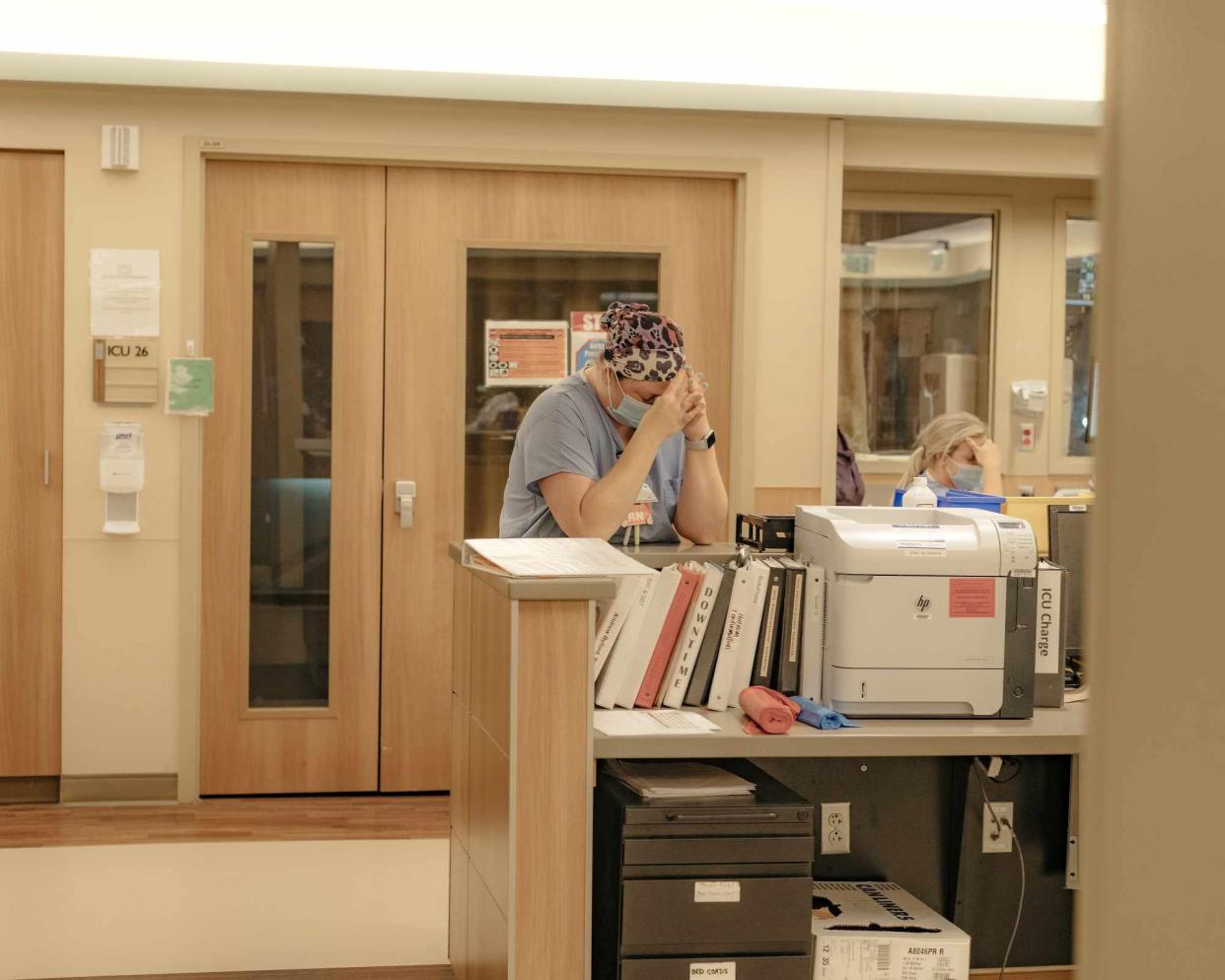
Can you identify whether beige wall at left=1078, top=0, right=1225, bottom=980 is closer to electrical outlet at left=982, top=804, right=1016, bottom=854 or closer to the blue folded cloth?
the blue folded cloth

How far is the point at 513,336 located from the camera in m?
4.68

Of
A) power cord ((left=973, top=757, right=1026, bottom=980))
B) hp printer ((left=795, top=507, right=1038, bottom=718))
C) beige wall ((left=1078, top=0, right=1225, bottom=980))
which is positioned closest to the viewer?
beige wall ((left=1078, top=0, right=1225, bottom=980))

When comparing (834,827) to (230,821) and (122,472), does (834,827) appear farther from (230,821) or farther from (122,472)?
(122,472)

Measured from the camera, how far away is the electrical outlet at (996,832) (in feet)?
9.20

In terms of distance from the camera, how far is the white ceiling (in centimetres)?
405

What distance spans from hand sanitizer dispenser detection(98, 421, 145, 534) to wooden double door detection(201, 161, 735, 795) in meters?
0.22

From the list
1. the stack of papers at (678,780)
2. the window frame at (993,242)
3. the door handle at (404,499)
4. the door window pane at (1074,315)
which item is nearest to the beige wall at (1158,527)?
the stack of papers at (678,780)

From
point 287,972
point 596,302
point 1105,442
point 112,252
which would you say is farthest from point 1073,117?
point 1105,442

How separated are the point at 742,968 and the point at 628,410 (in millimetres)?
1209

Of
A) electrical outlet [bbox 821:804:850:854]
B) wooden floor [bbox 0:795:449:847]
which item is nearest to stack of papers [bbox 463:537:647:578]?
electrical outlet [bbox 821:804:850:854]

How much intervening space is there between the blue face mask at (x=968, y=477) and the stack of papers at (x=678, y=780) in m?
2.37

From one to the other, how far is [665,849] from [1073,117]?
338cm

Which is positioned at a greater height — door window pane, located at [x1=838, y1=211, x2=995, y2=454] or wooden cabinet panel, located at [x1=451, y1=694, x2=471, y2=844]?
door window pane, located at [x1=838, y1=211, x2=995, y2=454]

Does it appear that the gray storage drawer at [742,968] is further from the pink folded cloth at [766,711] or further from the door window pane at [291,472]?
the door window pane at [291,472]
